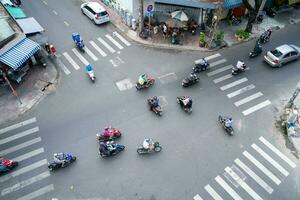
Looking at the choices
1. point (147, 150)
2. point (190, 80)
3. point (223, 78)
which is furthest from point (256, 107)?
point (147, 150)

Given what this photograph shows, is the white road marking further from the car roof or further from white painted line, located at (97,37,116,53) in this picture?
the car roof

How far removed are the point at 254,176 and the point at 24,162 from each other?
18.0 meters

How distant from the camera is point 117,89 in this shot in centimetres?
2759

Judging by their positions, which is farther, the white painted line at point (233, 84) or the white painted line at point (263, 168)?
the white painted line at point (233, 84)

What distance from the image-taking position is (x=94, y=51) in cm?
3175

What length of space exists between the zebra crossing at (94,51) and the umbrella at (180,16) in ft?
20.8

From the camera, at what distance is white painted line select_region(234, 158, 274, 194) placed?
20.6m

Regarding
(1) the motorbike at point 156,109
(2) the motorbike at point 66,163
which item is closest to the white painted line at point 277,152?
(1) the motorbike at point 156,109

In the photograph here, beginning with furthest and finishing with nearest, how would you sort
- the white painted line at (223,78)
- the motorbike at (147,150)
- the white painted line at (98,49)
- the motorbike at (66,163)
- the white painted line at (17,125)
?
the white painted line at (98,49) → the white painted line at (223,78) → the white painted line at (17,125) → the motorbike at (147,150) → the motorbike at (66,163)

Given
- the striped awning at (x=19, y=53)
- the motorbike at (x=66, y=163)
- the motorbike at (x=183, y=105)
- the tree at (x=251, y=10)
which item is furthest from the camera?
the tree at (x=251, y=10)

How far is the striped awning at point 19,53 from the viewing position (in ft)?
85.4

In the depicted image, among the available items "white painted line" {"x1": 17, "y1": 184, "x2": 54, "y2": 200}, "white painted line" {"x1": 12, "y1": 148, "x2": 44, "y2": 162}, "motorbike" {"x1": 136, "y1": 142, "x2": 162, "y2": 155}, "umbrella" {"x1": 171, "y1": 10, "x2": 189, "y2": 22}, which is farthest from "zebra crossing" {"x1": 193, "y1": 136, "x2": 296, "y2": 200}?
"umbrella" {"x1": 171, "y1": 10, "x2": 189, "y2": 22}

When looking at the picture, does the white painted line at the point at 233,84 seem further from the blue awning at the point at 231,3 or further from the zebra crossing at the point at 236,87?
the blue awning at the point at 231,3

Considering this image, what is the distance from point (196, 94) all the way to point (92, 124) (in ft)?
34.1
